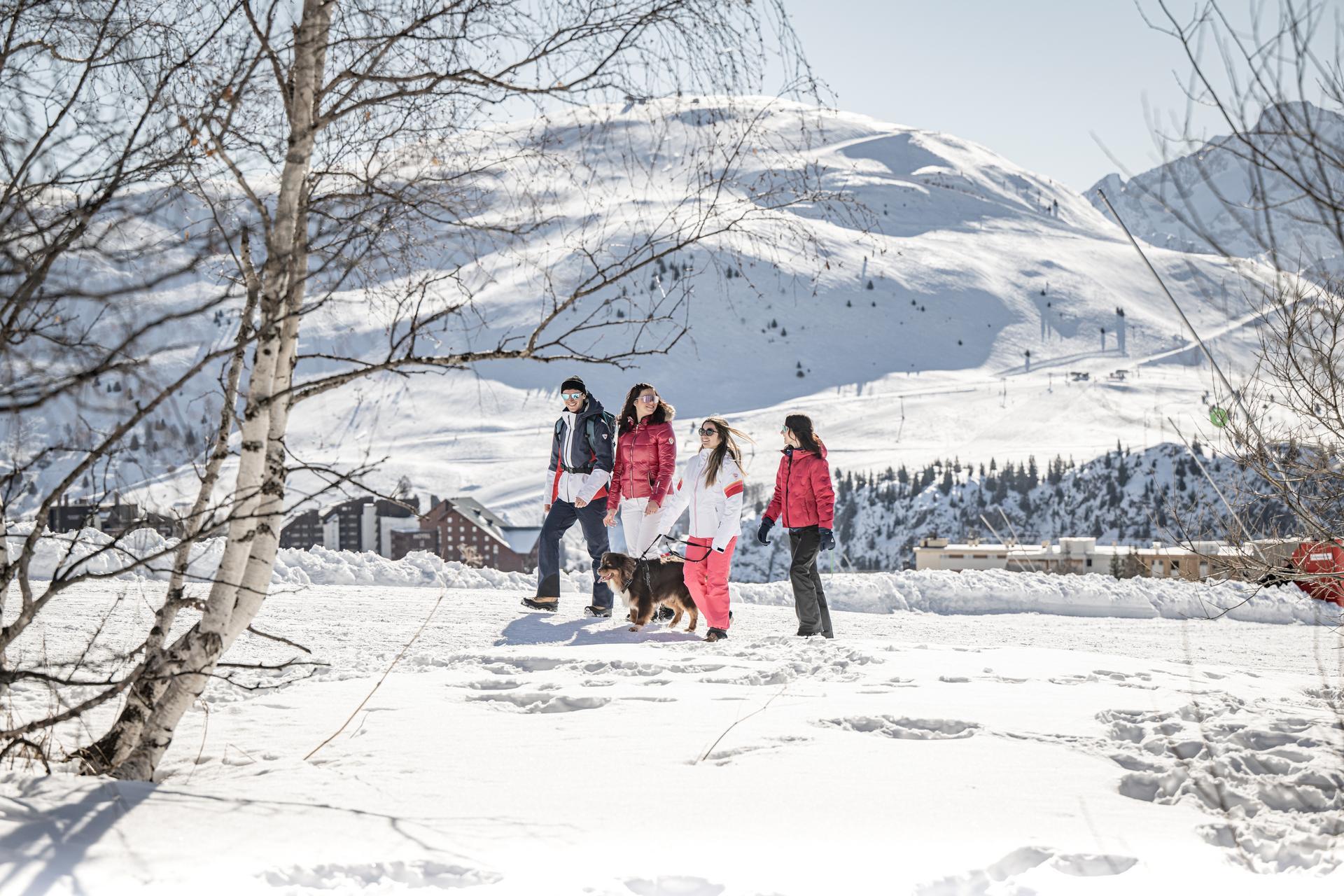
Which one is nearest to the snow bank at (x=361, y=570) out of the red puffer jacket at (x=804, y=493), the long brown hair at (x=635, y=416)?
the long brown hair at (x=635, y=416)

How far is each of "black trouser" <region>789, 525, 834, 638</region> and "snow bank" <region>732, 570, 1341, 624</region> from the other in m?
4.66

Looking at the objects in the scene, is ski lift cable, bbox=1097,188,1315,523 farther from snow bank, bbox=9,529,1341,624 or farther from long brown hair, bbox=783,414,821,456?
snow bank, bbox=9,529,1341,624

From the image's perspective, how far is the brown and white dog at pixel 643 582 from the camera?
9469 mm

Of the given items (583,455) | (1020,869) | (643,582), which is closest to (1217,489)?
(1020,869)

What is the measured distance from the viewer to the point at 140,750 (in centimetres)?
434

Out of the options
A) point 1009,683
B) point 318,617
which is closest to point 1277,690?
point 1009,683

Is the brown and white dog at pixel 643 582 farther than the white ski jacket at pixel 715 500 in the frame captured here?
No

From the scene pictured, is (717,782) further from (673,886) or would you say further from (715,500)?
(715,500)

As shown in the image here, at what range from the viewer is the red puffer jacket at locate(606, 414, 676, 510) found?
32.9 ft

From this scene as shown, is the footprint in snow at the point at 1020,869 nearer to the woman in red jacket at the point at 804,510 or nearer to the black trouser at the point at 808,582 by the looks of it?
the woman in red jacket at the point at 804,510

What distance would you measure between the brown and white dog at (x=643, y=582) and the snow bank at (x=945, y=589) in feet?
15.9

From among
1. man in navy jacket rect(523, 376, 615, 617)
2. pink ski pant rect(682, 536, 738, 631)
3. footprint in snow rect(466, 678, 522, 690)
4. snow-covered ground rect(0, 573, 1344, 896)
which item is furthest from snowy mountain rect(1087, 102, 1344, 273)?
man in navy jacket rect(523, 376, 615, 617)

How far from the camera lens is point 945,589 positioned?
15195mm

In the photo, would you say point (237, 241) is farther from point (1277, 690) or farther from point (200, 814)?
point (1277, 690)
